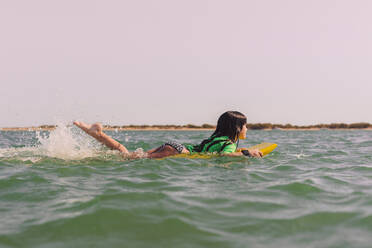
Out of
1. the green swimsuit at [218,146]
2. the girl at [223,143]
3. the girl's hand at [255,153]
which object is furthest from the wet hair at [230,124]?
the girl's hand at [255,153]

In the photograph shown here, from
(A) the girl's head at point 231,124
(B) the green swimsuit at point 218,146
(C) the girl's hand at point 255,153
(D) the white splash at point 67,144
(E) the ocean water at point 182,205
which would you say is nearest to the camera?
(E) the ocean water at point 182,205

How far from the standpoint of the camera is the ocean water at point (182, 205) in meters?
2.71

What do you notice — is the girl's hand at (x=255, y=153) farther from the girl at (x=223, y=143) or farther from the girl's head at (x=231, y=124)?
the girl's head at (x=231, y=124)

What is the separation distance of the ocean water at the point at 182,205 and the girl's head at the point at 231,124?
96cm

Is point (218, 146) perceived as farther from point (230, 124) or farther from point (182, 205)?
point (182, 205)

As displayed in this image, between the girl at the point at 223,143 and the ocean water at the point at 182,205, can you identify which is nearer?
the ocean water at the point at 182,205

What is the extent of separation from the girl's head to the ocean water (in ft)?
3.16

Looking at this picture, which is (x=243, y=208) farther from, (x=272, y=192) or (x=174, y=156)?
(x=174, y=156)

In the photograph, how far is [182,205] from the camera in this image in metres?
3.54

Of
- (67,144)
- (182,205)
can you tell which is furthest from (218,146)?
(67,144)

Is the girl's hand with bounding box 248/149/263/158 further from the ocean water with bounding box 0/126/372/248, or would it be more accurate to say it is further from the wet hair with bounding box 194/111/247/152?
the ocean water with bounding box 0/126/372/248

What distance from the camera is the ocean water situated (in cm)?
271

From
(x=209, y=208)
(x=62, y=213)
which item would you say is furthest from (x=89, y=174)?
(x=209, y=208)

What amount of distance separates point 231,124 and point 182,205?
3557 millimetres
